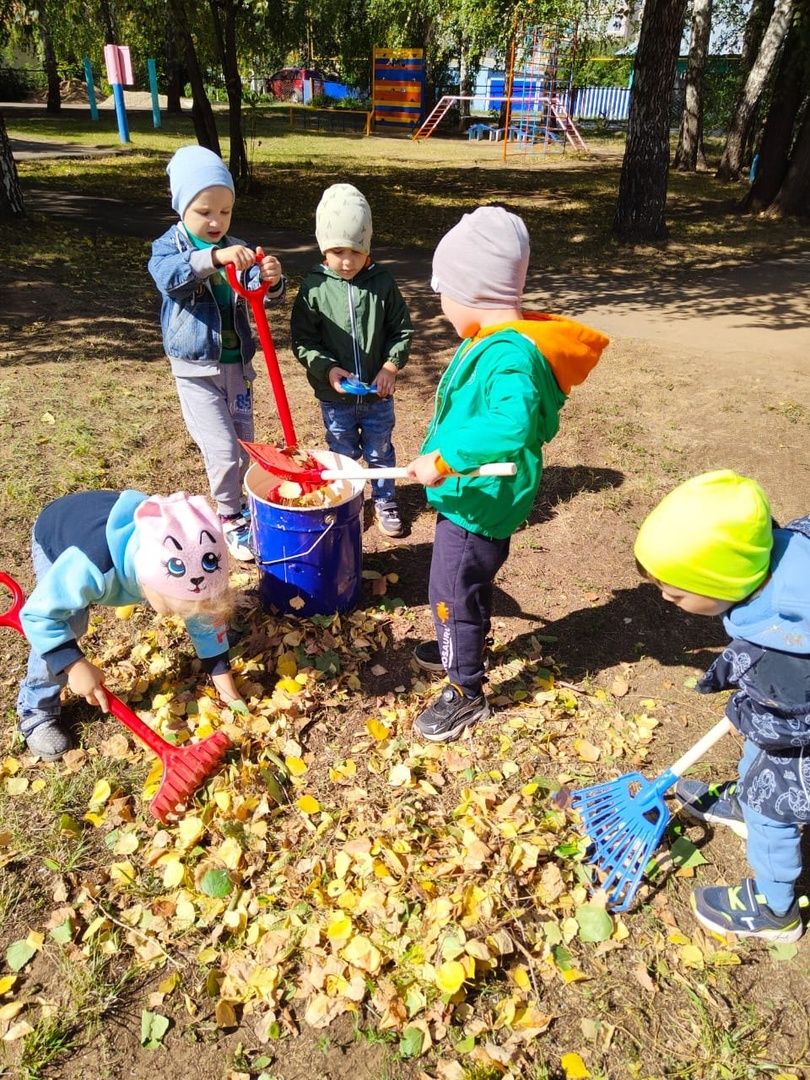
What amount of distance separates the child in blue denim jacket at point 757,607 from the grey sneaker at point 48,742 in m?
2.17

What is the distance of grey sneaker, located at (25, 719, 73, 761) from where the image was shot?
2770 millimetres

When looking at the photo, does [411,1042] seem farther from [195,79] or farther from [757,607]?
[195,79]

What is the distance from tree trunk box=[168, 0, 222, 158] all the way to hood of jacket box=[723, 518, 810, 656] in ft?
35.1

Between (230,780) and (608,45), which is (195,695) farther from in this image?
(608,45)

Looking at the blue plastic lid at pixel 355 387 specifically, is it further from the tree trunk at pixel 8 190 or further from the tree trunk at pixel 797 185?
the tree trunk at pixel 797 185

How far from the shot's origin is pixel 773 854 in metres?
2.15

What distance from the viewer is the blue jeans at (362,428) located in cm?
374

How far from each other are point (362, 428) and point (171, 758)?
1916 millimetres

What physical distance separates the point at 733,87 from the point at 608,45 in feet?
35.4

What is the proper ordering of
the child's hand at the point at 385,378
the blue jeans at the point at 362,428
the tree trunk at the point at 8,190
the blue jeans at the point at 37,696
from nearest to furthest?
the blue jeans at the point at 37,696 → the child's hand at the point at 385,378 → the blue jeans at the point at 362,428 → the tree trunk at the point at 8,190

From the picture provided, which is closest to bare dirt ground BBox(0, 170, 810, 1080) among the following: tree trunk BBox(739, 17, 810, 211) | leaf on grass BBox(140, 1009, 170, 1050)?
leaf on grass BBox(140, 1009, 170, 1050)

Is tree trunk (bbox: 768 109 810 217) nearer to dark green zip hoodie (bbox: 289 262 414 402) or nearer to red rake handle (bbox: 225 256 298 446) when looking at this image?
dark green zip hoodie (bbox: 289 262 414 402)

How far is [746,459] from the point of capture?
5.11m

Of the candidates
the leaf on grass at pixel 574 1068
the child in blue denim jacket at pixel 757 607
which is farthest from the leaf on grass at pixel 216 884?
Answer: the child in blue denim jacket at pixel 757 607
